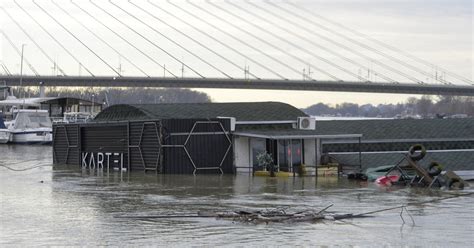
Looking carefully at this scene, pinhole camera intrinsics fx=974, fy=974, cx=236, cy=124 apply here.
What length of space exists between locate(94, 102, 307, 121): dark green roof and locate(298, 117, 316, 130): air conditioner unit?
0.57 meters

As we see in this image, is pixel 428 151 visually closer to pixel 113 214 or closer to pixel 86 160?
pixel 86 160

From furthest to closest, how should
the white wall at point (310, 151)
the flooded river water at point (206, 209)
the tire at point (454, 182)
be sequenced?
the white wall at point (310, 151), the tire at point (454, 182), the flooded river water at point (206, 209)

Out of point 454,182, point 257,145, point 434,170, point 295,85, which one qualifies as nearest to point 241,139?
point 257,145

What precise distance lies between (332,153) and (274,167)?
3.49 metres

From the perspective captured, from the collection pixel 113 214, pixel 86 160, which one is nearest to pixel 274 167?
pixel 86 160

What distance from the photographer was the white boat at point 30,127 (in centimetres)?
7262

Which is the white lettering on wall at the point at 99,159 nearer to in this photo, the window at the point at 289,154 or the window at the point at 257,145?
the window at the point at 257,145

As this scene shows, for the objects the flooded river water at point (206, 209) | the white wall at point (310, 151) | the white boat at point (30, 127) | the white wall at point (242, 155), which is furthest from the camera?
the white boat at point (30, 127)

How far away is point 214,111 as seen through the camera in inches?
1420

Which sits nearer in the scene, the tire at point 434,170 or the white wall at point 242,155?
the tire at point 434,170

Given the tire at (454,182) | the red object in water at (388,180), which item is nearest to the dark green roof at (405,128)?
the red object in water at (388,180)

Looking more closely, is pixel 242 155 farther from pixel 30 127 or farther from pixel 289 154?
pixel 30 127

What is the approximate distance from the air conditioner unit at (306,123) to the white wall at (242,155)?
237cm

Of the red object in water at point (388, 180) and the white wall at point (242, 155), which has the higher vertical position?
the white wall at point (242, 155)
